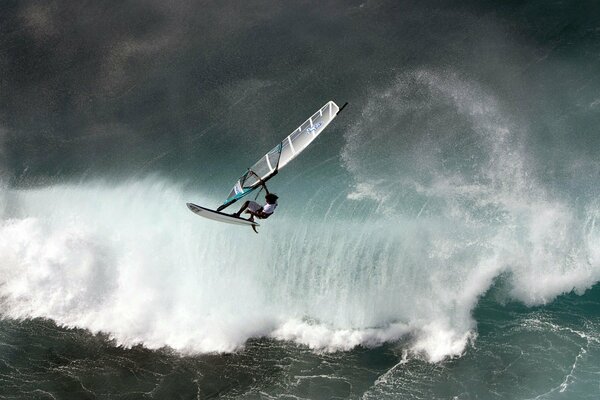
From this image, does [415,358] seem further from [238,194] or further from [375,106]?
[375,106]

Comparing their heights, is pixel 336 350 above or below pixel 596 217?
below

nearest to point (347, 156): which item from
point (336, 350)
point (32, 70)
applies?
point (336, 350)

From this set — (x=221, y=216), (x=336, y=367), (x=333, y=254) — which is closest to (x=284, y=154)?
(x=221, y=216)

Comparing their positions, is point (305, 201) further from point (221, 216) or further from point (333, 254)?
point (221, 216)

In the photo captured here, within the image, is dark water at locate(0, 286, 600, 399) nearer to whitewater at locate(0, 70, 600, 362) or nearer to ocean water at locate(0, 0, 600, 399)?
ocean water at locate(0, 0, 600, 399)

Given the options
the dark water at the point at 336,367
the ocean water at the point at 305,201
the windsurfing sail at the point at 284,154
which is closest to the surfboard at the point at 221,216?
the windsurfing sail at the point at 284,154

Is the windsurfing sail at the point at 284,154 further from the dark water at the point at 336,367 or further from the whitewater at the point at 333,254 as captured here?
the dark water at the point at 336,367

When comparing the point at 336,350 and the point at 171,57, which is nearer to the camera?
the point at 336,350

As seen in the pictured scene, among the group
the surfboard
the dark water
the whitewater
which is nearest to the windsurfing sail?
the surfboard
